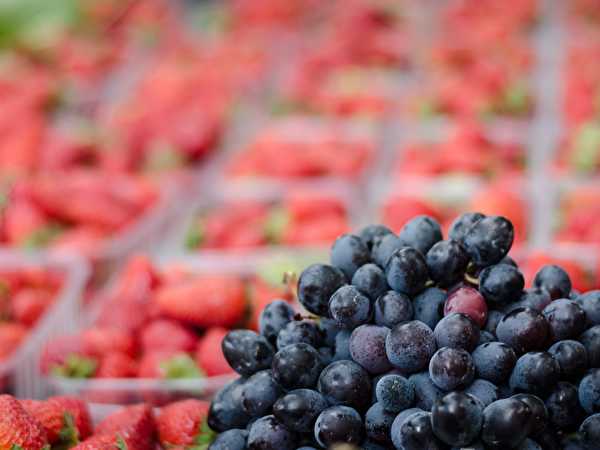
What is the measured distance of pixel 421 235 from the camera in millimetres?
1081

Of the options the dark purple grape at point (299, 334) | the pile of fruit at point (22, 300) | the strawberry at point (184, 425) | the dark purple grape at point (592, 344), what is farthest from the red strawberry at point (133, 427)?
the dark purple grape at point (592, 344)

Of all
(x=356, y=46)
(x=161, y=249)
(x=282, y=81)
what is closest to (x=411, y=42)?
(x=356, y=46)

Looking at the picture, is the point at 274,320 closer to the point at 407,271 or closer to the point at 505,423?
the point at 407,271

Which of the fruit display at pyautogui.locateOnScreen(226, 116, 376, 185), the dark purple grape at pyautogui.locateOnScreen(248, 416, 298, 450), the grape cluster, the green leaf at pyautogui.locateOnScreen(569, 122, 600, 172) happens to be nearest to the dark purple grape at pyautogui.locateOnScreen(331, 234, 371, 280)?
the grape cluster

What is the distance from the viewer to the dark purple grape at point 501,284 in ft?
3.31

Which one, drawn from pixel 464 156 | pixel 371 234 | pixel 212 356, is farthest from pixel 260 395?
pixel 464 156

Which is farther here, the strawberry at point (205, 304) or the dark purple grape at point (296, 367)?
the strawberry at point (205, 304)

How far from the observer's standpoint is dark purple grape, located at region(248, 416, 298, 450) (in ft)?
3.14

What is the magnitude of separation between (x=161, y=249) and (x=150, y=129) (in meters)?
0.80

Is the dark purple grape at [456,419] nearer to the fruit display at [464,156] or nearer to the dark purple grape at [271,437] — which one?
the dark purple grape at [271,437]

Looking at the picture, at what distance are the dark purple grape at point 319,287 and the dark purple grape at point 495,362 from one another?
0.20 metres

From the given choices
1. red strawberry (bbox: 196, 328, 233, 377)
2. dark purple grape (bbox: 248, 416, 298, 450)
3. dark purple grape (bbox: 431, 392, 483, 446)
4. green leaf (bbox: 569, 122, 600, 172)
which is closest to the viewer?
dark purple grape (bbox: 431, 392, 483, 446)

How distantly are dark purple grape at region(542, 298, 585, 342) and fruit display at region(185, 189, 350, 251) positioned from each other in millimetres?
1195

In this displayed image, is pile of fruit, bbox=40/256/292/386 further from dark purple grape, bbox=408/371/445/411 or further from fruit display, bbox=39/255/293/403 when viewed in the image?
dark purple grape, bbox=408/371/445/411
